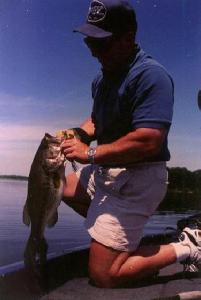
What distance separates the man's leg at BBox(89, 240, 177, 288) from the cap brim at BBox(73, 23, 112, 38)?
1460mm

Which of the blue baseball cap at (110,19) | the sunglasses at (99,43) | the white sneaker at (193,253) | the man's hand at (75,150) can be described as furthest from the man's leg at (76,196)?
the blue baseball cap at (110,19)

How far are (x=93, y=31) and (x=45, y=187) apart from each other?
1133 mm

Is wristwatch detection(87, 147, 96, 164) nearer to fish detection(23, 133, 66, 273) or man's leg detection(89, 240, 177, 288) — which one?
fish detection(23, 133, 66, 273)

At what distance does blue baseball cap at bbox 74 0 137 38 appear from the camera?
136 inches

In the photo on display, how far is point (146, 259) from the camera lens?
3461 mm

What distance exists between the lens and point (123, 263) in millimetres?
3475

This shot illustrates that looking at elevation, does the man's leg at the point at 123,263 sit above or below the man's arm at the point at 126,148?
below

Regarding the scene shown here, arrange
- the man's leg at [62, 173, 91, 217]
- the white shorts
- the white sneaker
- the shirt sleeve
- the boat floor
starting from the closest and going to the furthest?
the boat floor
the shirt sleeve
the white shorts
the white sneaker
the man's leg at [62, 173, 91, 217]

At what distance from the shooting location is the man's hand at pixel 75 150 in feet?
11.1

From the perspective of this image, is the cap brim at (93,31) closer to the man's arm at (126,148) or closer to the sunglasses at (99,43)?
the sunglasses at (99,43)

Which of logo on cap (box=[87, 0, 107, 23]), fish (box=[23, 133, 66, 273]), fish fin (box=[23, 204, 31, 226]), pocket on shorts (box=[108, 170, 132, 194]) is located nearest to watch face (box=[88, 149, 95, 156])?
fish (box=[23, 133, 66, 273])

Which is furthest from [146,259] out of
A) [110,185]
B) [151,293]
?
[110,185]

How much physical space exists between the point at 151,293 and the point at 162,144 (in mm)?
996

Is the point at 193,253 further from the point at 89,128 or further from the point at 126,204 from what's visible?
the point at 89,128
